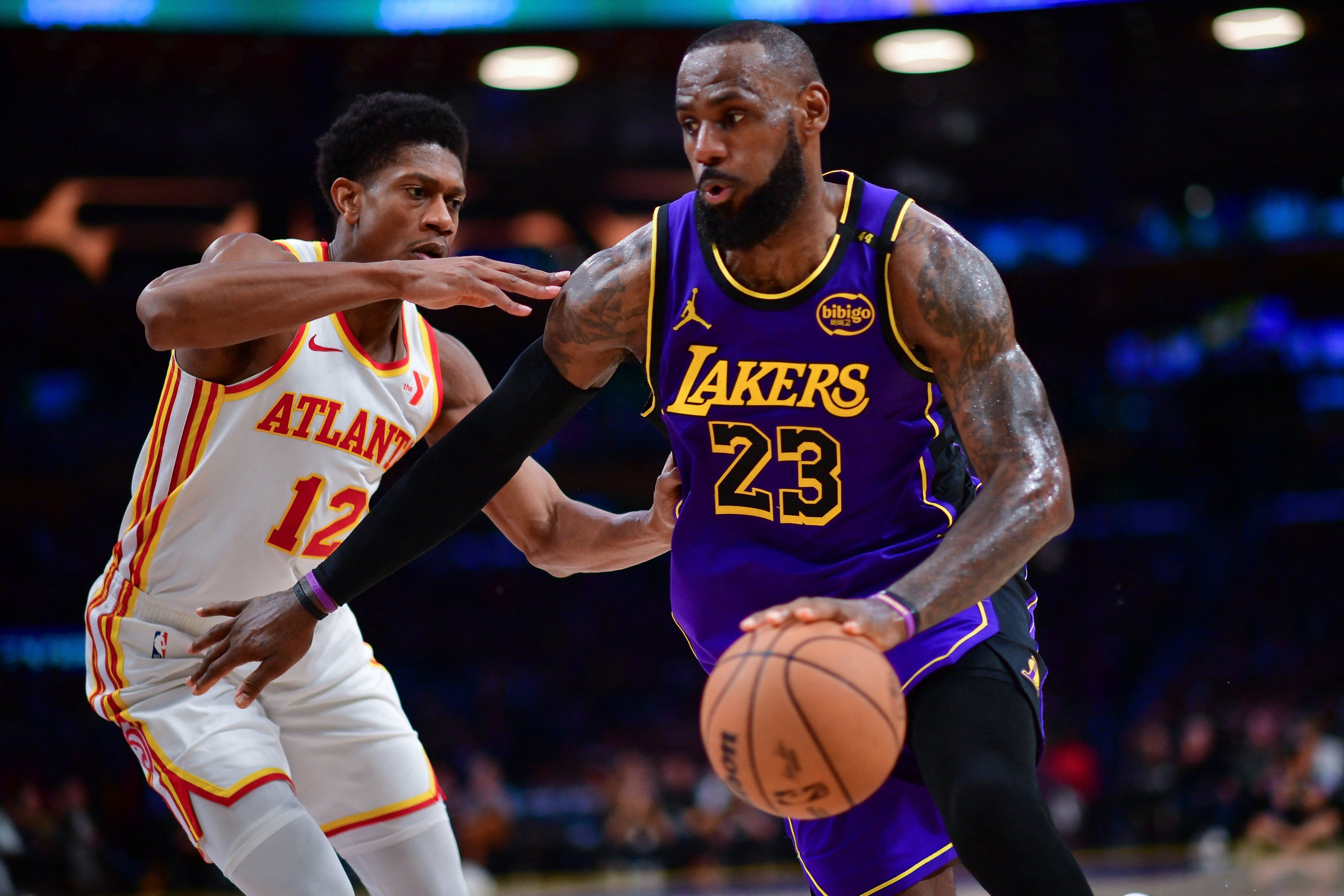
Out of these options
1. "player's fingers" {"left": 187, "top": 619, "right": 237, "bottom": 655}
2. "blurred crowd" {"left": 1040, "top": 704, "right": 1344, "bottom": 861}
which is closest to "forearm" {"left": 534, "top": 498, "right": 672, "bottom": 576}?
"player's fingers" {"left": 187, "top": 619, "right": 237, "bottom": 655}

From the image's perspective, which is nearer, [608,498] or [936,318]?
[936,318]

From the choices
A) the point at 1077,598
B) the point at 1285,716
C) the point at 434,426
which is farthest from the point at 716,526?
the point at 1077,598

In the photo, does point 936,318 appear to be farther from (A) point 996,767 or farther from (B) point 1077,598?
(B) point 1077,598

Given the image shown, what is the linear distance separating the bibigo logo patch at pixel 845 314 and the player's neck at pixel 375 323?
140cm

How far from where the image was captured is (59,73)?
47.9 ft

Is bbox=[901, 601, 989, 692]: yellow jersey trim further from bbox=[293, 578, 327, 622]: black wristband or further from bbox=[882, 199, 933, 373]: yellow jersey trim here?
bbox=[293, 578, 327, 622]: black wristband

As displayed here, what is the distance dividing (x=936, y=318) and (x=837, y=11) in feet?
37.8

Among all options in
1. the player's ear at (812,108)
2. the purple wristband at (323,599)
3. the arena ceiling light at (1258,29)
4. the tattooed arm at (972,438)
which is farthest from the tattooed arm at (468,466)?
the arena ceiling light at (1258,29)

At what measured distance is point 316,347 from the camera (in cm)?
370

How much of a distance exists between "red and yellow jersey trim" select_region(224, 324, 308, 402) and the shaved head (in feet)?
4.70

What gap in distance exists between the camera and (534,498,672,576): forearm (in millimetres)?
4086

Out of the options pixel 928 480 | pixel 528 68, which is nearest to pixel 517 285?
pixel 928 480

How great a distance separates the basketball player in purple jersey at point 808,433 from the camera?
275 centimetres

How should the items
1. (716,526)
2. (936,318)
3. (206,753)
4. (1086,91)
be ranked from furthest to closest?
(1086,91) → (206,753) → (716,526) → (936,318)
